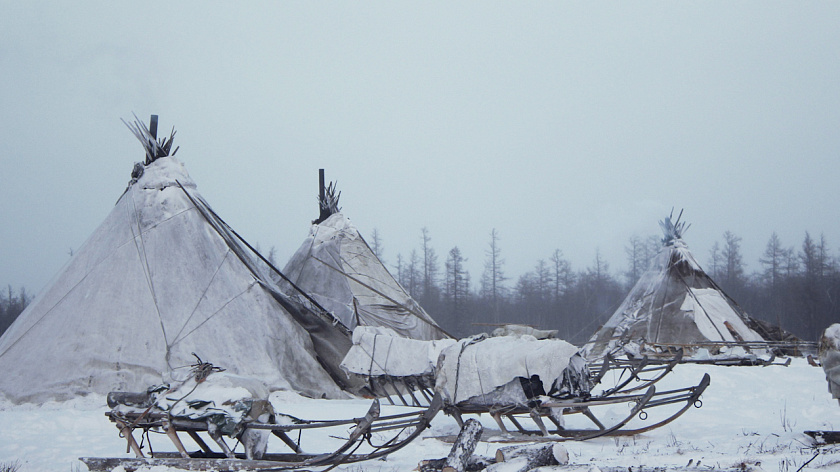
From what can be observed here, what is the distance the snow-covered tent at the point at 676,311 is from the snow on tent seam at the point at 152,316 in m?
9.10

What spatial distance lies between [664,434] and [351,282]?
26.6 feet

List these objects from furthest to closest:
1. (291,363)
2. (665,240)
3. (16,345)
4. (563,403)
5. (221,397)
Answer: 1. (665,240)
2. (291,363)
3. (16,345)
4. (563,403)
5. (221,397)

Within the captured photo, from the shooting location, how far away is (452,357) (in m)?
6.48

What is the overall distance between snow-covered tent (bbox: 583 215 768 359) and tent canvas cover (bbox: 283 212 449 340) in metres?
5.50

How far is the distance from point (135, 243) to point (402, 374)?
211 inches

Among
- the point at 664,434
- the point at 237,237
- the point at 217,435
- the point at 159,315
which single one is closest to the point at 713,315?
the point at 664,434

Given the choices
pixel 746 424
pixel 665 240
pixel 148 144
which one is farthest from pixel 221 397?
pixel 665 240

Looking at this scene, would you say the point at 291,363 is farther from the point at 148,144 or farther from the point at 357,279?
the point at 148,144

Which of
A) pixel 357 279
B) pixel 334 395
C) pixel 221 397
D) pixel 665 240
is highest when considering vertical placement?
pixel 665 240

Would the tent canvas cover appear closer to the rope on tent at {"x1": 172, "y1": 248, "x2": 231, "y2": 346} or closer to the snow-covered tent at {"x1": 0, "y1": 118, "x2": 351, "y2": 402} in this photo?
the snow-covered tent at {"x1": 0, "y1": 118, "x2": 351, "y2": 402}

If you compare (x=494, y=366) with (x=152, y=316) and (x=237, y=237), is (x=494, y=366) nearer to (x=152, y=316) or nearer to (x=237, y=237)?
(x=152, y=316)

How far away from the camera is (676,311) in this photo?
55.7 feet

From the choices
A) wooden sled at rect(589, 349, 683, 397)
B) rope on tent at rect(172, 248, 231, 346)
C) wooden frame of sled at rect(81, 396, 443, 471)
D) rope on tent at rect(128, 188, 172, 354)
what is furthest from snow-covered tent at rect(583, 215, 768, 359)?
wooden frame of sled at rect(81, 396, 443, 471)

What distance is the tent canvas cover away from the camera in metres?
13.2
